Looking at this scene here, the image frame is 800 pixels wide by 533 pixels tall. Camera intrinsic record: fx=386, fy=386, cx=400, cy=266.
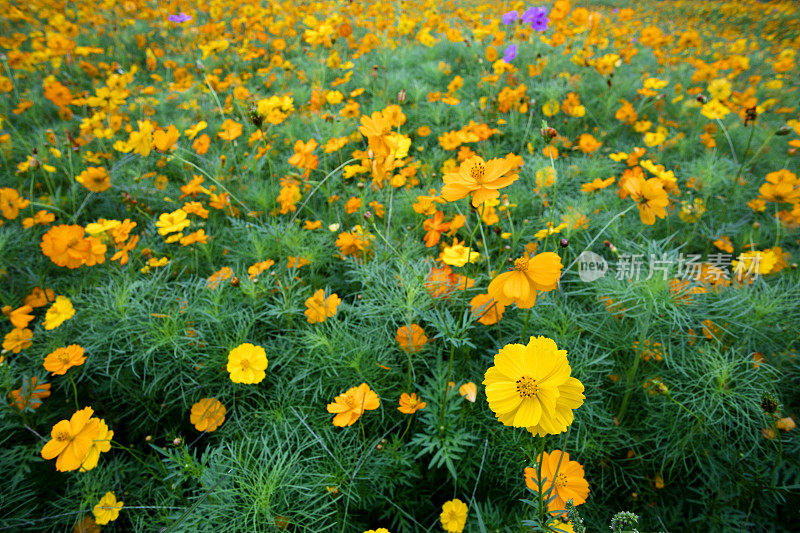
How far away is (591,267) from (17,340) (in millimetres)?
1898

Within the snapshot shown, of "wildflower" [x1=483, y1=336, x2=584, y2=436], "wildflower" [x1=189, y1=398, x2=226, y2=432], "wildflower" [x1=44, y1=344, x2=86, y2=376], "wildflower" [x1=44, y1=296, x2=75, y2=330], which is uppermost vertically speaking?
"wildflower" [x1=483, y1=336, x2=584, y2=436]

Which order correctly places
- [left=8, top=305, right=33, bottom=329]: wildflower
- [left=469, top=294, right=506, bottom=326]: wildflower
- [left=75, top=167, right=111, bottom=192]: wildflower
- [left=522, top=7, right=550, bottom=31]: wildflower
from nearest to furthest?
[left=469, top=294, right=506, bottom=326]: wildflower < [left=8, top=305, right=33, bottom=329]: wildflower < [left=75, top=167, right=111, bottom=192]: wildflower < [left=522, top=7, right=550, bottom=31]: wildflower

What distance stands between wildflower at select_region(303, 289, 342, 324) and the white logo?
80 cm

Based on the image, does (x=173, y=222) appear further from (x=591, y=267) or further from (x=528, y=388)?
(x=591, y=267)

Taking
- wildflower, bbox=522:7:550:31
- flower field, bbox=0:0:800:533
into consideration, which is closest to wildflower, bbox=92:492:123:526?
flower field, bbox=0:0:800:533

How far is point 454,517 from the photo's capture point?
0.92m

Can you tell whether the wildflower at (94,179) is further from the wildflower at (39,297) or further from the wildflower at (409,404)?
the wildflower at (409,404)

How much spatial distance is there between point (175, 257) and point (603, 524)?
69.7 inches

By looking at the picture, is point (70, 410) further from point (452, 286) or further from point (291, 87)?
point (291, 87)

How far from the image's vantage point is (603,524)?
0.99 m

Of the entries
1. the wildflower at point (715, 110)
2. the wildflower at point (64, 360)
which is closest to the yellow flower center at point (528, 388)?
the wildflower at point (64, 360)

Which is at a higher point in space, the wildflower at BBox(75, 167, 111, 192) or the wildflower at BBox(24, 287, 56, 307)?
the wildflower at BBox(75, 167, 111, 192)

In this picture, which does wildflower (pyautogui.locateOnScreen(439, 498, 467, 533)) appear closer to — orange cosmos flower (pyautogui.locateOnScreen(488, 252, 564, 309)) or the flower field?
the flower field

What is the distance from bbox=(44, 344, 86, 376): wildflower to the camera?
108 centimetres
